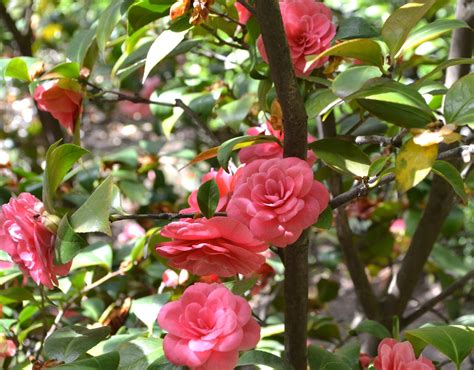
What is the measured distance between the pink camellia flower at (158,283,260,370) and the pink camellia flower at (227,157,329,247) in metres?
0.09

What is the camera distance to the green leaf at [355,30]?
42.9 inches

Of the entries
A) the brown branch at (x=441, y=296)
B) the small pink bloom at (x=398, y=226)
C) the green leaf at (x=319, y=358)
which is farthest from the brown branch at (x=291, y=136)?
the small pink bloom at (x=398, y=226)

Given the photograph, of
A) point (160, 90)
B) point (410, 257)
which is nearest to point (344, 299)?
point (410, 257)

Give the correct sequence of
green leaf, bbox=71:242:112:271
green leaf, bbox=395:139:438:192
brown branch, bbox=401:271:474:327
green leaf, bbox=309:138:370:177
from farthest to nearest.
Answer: brown branch, bbox=401:271:474:327
green leaf, bbox=71:242:112:271
green leaf, bbox=309:138:370:177
green leaf, bbox=395:139:438:192

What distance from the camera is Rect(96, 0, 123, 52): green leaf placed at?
111 centimetres

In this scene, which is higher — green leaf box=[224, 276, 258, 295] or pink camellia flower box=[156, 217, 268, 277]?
pink camellia flower box=[156, 217, 268, 277]

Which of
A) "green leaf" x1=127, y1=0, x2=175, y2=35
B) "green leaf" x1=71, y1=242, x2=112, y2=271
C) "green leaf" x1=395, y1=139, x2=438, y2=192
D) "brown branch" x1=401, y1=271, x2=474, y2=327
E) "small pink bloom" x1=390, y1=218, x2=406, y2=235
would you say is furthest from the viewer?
"small pink bloom" x1=390, y1=218, x2=406, y2=235

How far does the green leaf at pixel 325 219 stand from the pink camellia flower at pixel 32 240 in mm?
299

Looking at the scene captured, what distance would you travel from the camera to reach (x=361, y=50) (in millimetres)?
921

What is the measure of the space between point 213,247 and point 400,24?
1.12ft

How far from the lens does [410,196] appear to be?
5.67ft

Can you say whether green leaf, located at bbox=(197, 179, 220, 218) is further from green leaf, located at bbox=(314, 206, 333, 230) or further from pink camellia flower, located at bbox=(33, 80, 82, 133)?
pink camellia flower, located at bbox=(33, 80, 82, 133)

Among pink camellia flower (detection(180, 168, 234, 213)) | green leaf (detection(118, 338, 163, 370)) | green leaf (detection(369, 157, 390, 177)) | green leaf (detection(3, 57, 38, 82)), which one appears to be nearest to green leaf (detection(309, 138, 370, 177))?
green leaf (detection(369, 157, 390, 177))

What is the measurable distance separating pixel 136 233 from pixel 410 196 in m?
0.63
